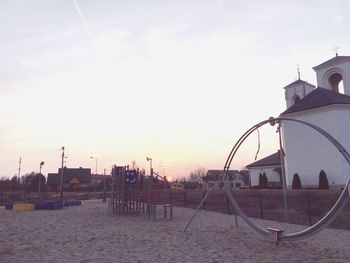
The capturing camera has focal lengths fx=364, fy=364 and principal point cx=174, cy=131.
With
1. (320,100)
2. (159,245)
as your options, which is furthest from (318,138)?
→ (159,245)

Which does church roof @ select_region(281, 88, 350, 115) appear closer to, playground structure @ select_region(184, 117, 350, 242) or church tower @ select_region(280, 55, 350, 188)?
church tower @ select_region(280, 55, 350, 188)

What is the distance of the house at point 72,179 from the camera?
97338 millimetres

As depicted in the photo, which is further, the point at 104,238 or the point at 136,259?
the point at 104,238

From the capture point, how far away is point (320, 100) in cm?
3859

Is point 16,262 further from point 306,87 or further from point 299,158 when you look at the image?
point 306,87

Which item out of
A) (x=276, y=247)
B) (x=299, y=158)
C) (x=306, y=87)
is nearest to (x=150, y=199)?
(x=276, y=247)

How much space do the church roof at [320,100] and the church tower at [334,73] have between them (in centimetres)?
564

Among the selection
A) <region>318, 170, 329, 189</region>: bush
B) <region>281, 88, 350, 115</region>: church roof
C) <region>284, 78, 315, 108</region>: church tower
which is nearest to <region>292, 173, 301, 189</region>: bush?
<region>318, 170, 329, 189</region>: bush

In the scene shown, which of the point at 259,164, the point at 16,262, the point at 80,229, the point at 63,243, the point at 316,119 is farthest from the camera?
the point at 259,164

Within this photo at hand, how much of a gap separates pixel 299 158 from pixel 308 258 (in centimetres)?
3163

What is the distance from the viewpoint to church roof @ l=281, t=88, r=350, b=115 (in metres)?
37.4

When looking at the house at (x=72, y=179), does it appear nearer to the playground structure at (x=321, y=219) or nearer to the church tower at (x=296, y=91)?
the church tower at (x=296, y=91)

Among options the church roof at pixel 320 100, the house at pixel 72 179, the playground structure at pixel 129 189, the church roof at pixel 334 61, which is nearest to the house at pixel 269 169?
the church roof at pixel 320 100

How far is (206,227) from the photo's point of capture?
1580 centimetres
